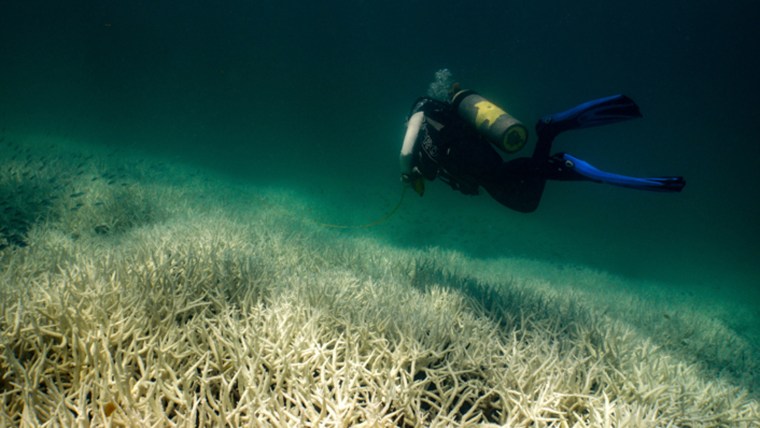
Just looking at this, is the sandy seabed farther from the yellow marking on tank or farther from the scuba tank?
the yellow marking on tank

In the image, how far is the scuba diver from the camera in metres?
4.22

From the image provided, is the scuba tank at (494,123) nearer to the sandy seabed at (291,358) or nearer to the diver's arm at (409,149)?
the diver's arm at (409,149)

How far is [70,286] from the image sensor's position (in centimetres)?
247

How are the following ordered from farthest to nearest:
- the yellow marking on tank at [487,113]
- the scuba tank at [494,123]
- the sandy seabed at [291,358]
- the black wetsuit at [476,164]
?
the black wetsuit at [476,164] < the yellow marking on tank at [487,113] < the scuba tank at [494,123] < the sandy seabed at [291,358]

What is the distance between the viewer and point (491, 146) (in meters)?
4.71

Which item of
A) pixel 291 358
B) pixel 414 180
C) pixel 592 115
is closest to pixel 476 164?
pixel 414 180

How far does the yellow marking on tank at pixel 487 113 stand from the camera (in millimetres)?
4275

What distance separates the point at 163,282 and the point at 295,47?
63472 millimetres

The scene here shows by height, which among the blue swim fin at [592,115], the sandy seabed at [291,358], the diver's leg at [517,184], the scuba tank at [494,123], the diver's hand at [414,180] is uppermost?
the blue swim fin at [592,115]

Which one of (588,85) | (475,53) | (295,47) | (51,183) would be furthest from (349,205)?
(295,47)

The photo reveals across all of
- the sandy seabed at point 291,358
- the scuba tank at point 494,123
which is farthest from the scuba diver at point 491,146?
the sandy seabed at point 291,358

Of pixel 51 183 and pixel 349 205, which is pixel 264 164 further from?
pixel 51 183

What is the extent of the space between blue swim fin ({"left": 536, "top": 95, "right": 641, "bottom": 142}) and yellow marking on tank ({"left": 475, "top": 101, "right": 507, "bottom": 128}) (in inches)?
32.1

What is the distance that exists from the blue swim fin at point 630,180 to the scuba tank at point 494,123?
0.83 meters
